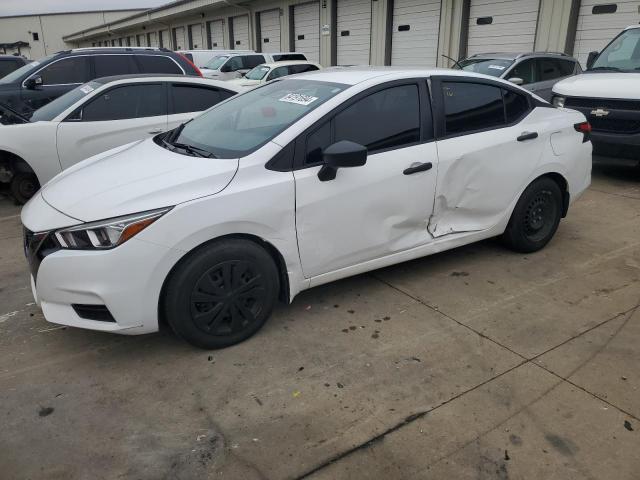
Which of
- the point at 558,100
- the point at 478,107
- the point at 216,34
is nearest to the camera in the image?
the point at 478,107

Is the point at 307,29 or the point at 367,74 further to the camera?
the point at 307,29

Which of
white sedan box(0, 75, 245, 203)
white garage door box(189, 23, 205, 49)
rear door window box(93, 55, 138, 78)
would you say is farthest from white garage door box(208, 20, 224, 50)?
white sedan box(0, 75, 245, 203)

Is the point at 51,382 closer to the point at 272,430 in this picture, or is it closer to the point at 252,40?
the point at 272,430

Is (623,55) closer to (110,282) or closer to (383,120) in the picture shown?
(383,120)

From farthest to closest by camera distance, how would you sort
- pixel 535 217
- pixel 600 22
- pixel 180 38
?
pixel 180 38, pixel 600 22, pixel 535 217

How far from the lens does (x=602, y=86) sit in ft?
23.2

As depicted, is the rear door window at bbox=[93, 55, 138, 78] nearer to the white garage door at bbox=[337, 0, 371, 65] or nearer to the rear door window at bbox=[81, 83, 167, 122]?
the rear door window at bbox=[81, 83, 167, 122]

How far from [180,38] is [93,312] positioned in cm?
3445

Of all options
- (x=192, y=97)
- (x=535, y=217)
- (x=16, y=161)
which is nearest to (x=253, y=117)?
(x=535, y=217)

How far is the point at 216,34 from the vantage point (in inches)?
1129

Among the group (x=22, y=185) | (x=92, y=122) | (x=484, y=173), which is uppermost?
(x=92, y=122)

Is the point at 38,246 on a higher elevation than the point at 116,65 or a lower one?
lower

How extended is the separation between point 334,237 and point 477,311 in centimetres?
118

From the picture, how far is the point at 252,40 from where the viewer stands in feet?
81.4
